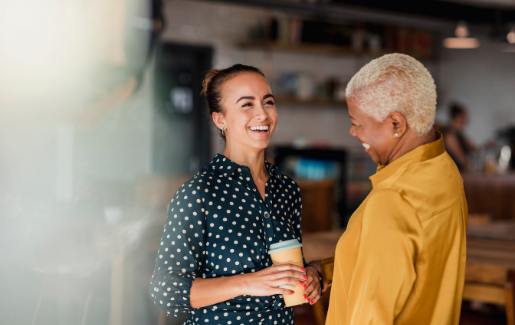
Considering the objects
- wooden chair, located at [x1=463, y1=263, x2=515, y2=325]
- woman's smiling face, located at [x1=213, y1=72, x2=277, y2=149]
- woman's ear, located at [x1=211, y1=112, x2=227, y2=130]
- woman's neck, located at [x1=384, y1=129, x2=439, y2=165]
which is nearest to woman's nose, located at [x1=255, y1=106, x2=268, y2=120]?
woman's smiling face, located at [x1=213, y1=72, x2=277, y2=149]

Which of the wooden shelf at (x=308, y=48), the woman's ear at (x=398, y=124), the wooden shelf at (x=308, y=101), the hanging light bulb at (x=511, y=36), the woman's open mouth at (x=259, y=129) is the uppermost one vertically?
the hanging light bulb at (x=511, y=36)

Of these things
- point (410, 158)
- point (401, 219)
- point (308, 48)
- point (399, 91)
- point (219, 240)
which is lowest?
point (219, 240)

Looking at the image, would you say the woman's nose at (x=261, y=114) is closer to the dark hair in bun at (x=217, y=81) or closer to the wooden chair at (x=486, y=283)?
the dark hair in bun at (x=217, y=81)

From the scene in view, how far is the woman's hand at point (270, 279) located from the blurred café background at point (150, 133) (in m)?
0.57

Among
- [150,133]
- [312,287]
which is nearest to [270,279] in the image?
[312,287]

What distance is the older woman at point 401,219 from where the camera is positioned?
2.93ft

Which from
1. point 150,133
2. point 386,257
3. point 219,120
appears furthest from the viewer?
point 150,133

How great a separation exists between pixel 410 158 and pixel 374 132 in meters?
0.10

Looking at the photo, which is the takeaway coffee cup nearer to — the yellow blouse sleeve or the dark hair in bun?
the yellow blouse sleeve

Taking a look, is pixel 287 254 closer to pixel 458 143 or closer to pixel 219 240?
pixel 219 240

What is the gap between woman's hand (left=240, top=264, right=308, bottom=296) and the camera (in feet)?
3.35

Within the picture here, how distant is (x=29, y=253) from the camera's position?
66.1 inches

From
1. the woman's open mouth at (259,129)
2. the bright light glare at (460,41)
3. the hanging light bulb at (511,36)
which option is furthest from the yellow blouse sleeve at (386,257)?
the hanging light bulb at (511,36)

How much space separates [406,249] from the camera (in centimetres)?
89
